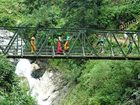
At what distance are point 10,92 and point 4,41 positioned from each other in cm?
2112

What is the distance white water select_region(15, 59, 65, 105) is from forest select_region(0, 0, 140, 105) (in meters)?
0.99

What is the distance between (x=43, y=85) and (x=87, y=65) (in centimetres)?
401

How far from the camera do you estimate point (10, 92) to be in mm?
22875

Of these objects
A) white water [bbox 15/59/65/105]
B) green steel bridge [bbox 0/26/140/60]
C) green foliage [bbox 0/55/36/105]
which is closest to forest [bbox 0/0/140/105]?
green foliage [bbox 0/55/36/105]

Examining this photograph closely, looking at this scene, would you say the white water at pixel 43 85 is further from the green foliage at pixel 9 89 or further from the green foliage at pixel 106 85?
the green foliage at pixel 9 89

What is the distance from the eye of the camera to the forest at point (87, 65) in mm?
23812

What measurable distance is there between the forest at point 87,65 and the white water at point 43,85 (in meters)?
0.99

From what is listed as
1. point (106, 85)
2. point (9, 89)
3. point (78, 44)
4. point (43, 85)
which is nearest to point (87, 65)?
point (78, 44)

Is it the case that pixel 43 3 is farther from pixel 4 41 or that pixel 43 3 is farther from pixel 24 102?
pixel 24 102

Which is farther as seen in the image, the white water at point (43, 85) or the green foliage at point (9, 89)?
the white water at point (43, 85)

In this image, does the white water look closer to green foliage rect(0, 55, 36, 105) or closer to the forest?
the forest

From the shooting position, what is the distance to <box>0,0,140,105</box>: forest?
78.1 feet

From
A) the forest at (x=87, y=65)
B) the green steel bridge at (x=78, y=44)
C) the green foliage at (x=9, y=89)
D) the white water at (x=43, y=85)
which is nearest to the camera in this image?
the green foliage at (x=9, y=89)

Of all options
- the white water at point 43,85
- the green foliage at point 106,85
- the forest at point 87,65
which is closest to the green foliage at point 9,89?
the forest at point 87,65
